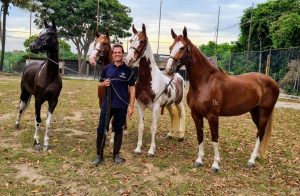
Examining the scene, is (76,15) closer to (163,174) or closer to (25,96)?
(25,96)

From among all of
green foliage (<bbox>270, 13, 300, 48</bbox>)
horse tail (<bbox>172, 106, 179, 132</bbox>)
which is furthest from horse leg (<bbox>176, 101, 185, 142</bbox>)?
green foliage (<bbox>270, 13, 300, 48</bbox>)

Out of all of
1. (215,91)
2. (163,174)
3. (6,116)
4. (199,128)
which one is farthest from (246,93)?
(6,116)

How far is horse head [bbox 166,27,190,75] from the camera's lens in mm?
5441

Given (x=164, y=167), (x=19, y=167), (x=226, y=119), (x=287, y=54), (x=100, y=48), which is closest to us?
(x=19, y=167)

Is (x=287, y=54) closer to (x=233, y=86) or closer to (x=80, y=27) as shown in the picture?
(x=233, y=86)

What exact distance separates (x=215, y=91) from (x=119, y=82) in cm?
164

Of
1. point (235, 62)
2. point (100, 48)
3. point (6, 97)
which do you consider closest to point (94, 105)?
point (6, 97)

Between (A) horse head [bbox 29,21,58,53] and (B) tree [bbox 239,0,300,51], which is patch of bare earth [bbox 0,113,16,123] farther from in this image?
(B) tree [bbox 239,0,300,51]

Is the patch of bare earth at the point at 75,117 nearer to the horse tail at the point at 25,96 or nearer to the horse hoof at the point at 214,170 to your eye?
the horse tail at the point at 25,96

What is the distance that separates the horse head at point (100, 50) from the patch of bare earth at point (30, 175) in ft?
7.28

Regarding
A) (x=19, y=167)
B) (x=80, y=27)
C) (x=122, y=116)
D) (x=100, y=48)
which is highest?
(x=80, y=27)

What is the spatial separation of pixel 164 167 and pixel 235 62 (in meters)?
21.8

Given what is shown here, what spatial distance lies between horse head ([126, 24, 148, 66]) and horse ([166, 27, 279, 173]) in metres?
0.57

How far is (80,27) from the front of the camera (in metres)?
37.7
